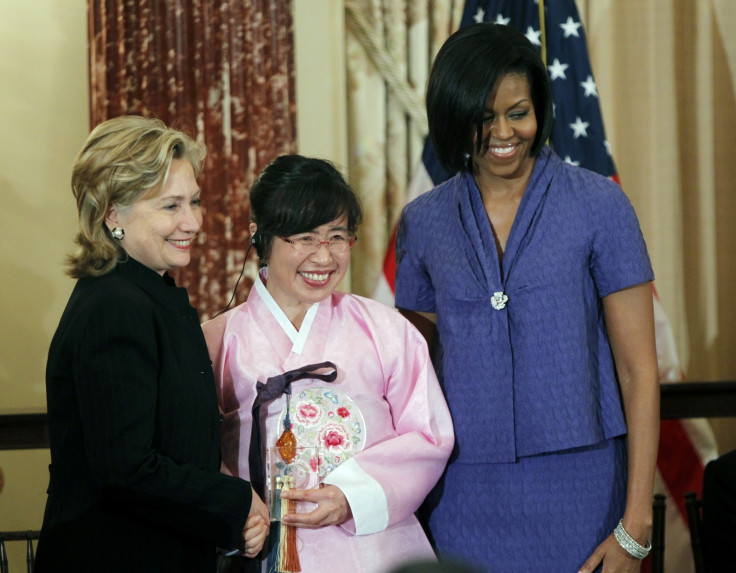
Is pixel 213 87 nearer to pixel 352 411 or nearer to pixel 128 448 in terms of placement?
pixel 352 411

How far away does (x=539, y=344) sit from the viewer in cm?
204

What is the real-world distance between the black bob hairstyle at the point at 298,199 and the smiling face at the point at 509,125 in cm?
31

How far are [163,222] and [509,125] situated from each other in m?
0.73

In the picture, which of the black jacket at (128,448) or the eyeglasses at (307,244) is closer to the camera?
the black jacket at (128,448)

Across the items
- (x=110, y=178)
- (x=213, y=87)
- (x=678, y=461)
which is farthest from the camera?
(x=678, y=461)

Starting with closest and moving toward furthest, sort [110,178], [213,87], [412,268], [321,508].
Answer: [110,178] < [321,508] < [412,268] < [213,87]

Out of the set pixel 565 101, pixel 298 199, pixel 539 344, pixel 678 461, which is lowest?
pixel 678 461

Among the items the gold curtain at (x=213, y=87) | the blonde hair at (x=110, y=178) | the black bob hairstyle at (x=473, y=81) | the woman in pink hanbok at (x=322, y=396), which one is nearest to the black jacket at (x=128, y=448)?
the blonde hair at (x=110, y=178)

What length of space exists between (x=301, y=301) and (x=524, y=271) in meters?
0.49

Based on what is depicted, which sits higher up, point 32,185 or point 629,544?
point 32,185

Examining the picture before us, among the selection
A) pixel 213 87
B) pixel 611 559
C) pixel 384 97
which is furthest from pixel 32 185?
pixel 611 559

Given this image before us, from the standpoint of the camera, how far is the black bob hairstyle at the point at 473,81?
1989mm

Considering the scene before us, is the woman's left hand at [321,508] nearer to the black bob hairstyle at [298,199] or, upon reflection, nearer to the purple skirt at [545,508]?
the purple skirt at [545,508]

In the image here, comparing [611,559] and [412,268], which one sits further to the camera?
[412,268]
